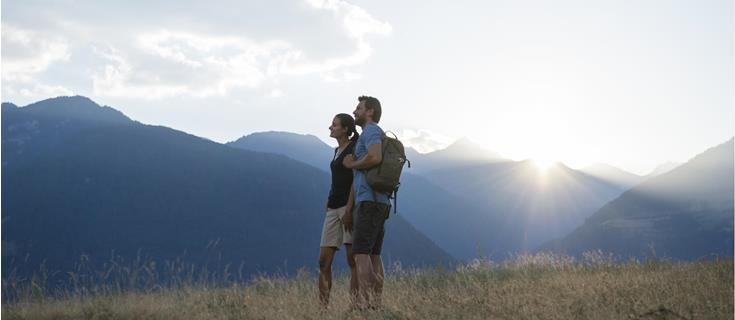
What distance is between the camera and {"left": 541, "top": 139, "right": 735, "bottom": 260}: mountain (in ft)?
516

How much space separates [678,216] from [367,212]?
186 meters

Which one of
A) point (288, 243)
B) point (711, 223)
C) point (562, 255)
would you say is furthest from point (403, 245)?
point (562, 255)

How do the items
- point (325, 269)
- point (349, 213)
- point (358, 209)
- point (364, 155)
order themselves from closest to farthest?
point (358, 209), point (364, 155), point (349, 213), point (325, 269)

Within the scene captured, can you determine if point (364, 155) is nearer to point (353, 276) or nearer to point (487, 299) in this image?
point (353, 276)

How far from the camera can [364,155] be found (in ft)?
18.7

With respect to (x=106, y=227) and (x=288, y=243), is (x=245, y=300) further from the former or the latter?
(x=106, y=227)

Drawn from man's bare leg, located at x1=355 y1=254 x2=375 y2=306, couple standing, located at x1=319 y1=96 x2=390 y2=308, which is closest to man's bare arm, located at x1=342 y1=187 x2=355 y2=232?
couple standing, located at x1=319 y1=96 x2=390 y2=308

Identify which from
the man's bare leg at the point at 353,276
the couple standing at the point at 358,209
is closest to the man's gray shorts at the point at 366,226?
the couple standing at the point at 358,209

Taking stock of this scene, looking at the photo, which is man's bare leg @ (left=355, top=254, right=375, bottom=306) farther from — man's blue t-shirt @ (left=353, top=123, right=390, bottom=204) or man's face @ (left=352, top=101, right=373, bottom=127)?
man's face @ (left=352, top=101, right=373, bottom=127)

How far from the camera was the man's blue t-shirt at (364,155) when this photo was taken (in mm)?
5578

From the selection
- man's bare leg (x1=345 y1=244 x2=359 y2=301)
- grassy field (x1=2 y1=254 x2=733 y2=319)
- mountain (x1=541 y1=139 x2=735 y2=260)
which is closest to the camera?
grassy field (x1=2 y1=254 x2=733 y2=319)

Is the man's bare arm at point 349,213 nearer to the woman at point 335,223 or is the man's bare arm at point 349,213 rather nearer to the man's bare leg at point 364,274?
the woman at point 335,223

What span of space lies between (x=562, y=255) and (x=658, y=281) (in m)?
3.89

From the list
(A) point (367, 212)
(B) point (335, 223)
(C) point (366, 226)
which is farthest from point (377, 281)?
(B) point (335, 223)
